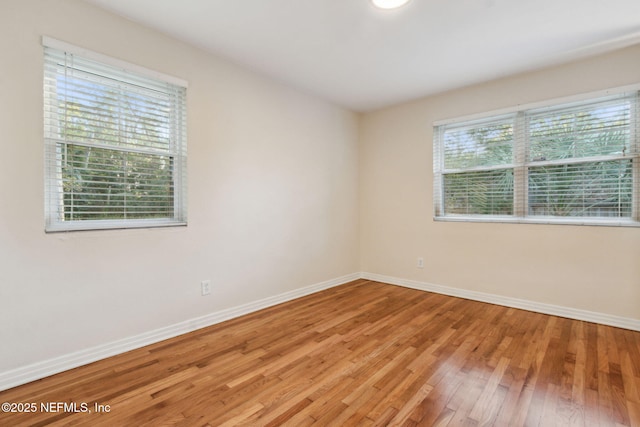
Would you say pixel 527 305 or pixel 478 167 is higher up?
pixel 478 167

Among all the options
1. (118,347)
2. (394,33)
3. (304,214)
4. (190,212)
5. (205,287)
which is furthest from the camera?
(304,214)

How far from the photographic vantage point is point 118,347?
2277mm

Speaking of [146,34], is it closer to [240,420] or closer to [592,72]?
[240,420]

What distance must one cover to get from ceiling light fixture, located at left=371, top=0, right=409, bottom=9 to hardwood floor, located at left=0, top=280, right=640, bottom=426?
249 centimetres

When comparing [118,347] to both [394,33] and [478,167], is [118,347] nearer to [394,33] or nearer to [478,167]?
[394,33]

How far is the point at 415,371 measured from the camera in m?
2.03

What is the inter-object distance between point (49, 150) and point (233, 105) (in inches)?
59.3

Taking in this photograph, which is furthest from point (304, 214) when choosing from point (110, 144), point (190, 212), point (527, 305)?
point (527, 305)

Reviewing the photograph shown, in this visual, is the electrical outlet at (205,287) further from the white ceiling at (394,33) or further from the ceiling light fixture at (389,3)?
the ceiling light fixture at (389,3)

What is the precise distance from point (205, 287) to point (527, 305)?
3297 mm

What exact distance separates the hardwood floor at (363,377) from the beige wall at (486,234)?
42 centimetres

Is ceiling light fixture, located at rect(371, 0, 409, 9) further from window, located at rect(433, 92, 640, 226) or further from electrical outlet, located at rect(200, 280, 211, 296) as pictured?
electrical outlet, located at rect(200, 280, 211, 296)

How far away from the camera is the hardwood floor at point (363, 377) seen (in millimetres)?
1610

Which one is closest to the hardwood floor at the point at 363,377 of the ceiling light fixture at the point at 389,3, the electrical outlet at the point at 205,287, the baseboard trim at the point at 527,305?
the baseboard trim at the point at 527,305
